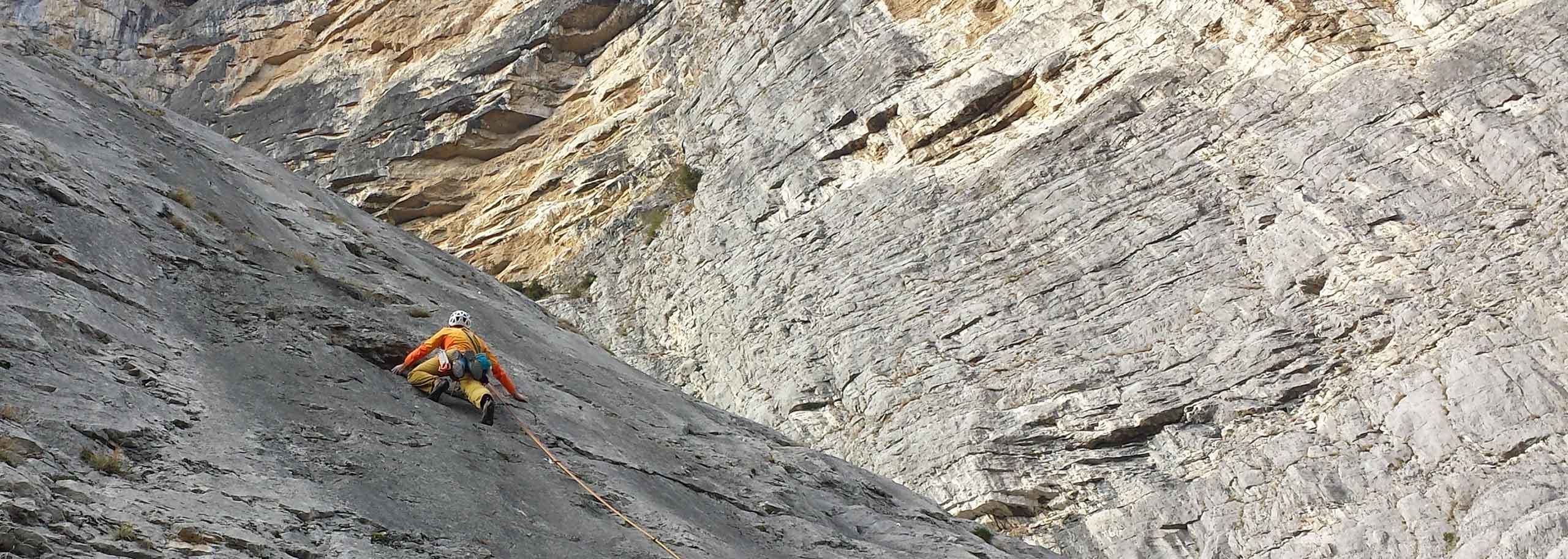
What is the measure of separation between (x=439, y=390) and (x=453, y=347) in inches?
15.1

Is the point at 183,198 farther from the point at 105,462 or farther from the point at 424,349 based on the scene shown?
the point at 105,462

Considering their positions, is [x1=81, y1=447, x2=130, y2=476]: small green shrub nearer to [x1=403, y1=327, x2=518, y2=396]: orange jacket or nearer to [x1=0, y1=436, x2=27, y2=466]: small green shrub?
[x1=0, y1=436, x2=27, y2=466]: small green shrub

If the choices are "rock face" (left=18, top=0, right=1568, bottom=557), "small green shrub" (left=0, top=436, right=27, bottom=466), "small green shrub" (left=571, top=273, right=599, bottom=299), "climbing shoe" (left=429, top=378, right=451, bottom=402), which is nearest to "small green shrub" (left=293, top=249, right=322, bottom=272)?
"climbing shoe" (left=429, top=378, right=451, bottom=402)

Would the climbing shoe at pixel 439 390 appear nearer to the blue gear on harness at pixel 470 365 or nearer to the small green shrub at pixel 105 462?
the blue gear on harness at pixel 470 365

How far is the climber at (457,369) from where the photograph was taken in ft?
28.9

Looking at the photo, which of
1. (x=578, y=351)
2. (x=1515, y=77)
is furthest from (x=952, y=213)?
(x=578, y=351)

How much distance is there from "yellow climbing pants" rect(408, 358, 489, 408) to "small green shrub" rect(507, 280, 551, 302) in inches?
751

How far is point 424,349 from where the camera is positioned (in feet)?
29.9

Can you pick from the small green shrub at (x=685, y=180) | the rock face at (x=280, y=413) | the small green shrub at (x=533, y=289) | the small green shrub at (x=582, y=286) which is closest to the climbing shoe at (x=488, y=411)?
the rock face at (x=280, y=413)

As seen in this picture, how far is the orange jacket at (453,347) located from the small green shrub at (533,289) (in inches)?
743

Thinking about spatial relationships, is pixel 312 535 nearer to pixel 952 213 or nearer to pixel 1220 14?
pixel 952 213

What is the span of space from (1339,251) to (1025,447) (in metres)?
5.22

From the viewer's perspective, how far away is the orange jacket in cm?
908

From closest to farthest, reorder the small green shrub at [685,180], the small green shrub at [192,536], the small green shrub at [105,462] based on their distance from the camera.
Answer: the small green shrub at [192,536] → the small green shrub at [105,462] → the small green shrub at [685,180]
